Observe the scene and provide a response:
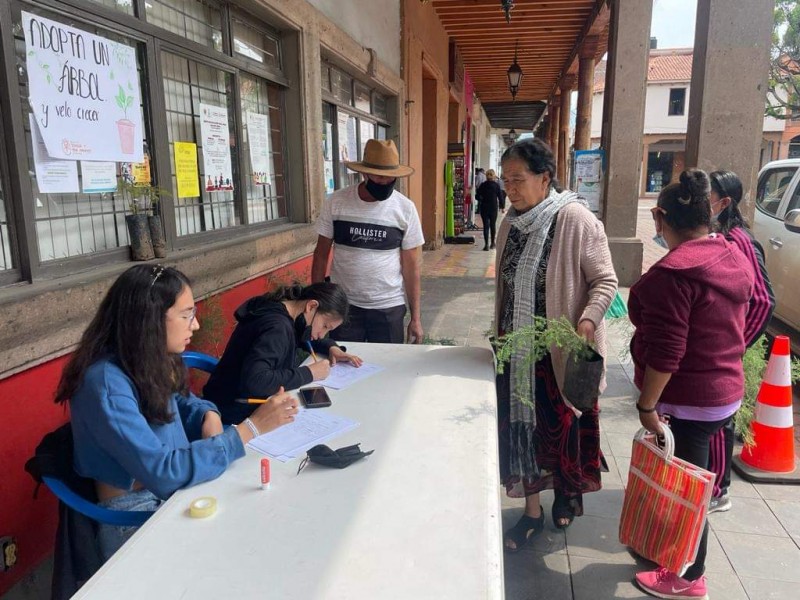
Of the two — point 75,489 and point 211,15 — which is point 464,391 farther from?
point 211,15

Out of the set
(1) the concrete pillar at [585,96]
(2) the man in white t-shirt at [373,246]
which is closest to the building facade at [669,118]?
(1) the concrete pillar at [585,96]

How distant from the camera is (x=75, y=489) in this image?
5.32 feet

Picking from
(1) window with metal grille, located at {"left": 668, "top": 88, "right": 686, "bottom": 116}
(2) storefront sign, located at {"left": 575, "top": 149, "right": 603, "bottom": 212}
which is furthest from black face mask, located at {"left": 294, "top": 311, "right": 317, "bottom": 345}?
(1) window with metal grille, located at {"left": 668, "top": 88, "right": 686, "bottom": 116}

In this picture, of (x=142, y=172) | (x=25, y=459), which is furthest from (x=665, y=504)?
(x=142, y=172)

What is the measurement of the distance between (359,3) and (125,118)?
4.18m

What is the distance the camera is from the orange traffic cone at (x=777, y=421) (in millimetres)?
3127

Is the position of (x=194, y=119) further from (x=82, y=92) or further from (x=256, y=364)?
(x=256, y=364)

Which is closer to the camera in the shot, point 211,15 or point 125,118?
point 125,118

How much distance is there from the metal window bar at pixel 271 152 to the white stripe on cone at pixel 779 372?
3.56 m

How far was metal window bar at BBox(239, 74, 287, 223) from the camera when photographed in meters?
4.35

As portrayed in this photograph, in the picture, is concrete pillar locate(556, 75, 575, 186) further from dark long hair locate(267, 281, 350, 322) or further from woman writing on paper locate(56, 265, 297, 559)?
woman writing on paper locate(56, 265, 297, 559)

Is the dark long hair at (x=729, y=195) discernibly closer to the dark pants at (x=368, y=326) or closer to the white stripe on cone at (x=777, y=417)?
the white stripe on cone at (x=777, y=417)

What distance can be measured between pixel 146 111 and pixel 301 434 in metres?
2.19

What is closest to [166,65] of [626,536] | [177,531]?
[177,531]
